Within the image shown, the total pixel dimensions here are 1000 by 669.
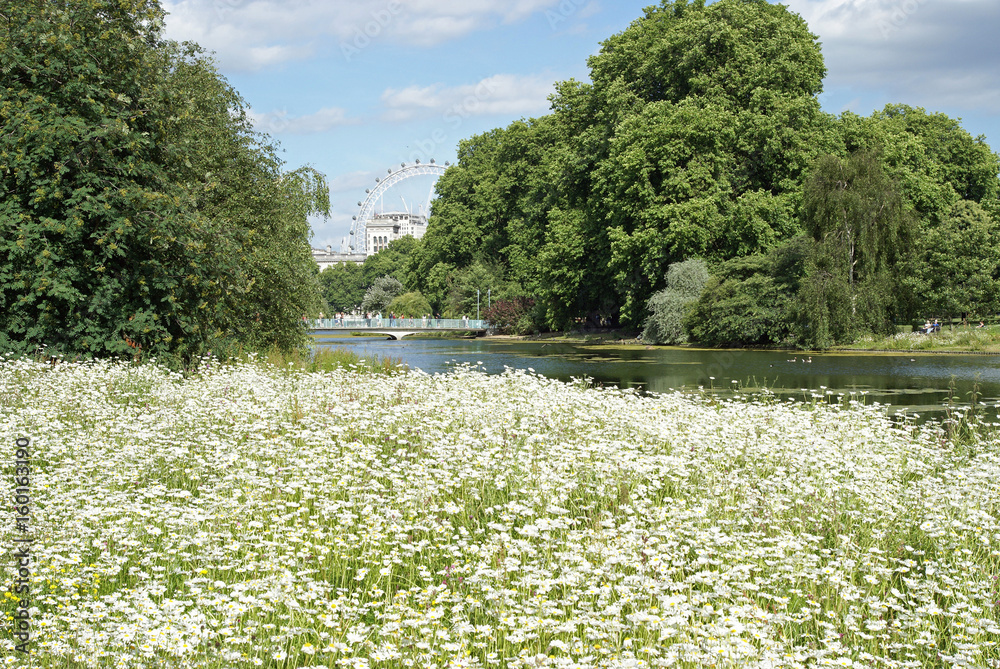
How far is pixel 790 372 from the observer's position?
2802 centimetres

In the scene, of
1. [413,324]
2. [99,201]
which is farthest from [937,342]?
[413,324]

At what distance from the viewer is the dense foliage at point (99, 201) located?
14609mm

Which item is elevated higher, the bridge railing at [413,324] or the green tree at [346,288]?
the green tree at [346,288]

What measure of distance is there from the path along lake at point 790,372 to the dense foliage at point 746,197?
3535 millimetres

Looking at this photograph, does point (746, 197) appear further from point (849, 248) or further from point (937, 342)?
point (937, 342)

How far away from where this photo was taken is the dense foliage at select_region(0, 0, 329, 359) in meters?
14.6

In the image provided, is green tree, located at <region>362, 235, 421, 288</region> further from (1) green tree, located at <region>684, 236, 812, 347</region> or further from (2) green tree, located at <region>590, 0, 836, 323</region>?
(1) green tree, located at <region>684, 236, 812, 347</region>

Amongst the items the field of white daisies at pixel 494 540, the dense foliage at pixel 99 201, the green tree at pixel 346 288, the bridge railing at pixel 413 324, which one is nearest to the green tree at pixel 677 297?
the dense foliage at pixel 99 201

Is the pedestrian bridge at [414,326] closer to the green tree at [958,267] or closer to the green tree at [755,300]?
the green tree at [755,300]

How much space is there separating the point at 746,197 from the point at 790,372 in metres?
18.0

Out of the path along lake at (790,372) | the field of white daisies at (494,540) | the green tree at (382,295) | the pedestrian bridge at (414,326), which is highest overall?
the green tree at (382,295)

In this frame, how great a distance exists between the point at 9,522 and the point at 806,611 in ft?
15.9

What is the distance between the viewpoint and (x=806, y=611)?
4.66m

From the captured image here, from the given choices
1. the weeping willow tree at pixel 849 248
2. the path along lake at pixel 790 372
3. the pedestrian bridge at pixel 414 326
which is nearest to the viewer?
the path along lake at pixel 790 372
